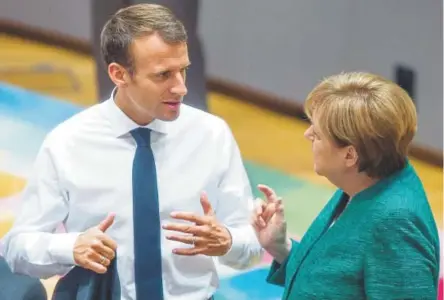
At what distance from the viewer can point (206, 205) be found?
1.93 m

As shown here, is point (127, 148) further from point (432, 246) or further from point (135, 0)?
point (135, 0)

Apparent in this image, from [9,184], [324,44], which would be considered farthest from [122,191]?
[324,44]

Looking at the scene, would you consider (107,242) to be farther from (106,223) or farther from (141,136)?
(141,136)

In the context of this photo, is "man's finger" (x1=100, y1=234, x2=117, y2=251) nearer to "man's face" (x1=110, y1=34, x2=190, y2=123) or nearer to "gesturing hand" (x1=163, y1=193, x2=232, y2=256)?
"gesturing hand" (x1=163, y1=193, x2=232, y2=256)

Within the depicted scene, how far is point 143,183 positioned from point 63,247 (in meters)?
0.23

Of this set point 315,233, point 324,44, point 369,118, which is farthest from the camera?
point 324,44

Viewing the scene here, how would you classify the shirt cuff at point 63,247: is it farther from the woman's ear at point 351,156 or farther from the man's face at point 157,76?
the woman's ear at point 351,156

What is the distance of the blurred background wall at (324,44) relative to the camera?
443cm

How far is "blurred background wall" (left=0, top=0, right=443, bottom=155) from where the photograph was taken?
443cm

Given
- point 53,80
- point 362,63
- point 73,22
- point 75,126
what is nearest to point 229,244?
point 75,126

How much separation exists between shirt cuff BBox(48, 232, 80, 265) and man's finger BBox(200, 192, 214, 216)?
0.89ft

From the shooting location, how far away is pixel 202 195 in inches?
76.0

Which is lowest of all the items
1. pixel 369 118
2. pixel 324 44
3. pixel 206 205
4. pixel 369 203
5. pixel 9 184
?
pixel 9 184

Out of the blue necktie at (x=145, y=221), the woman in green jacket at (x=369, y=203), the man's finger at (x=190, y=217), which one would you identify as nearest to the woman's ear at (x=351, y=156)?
the woman in green jacket at (x=369, y=203)
